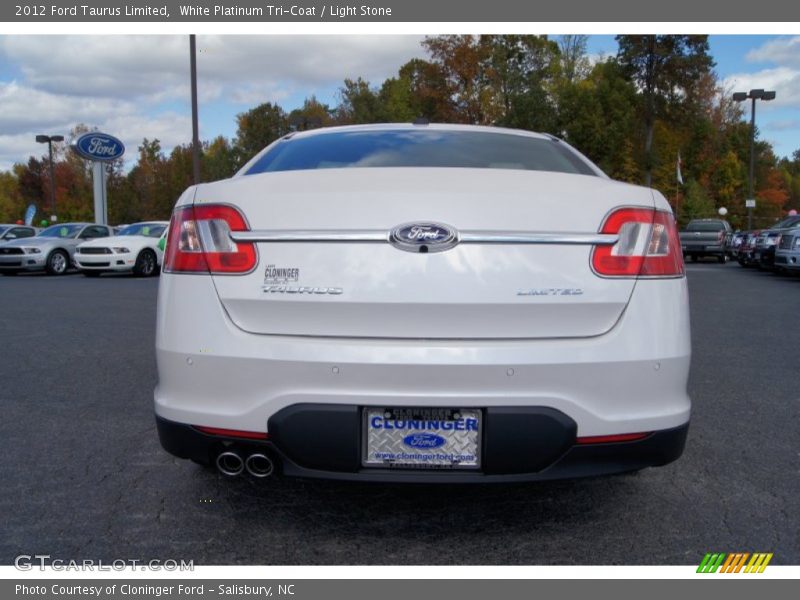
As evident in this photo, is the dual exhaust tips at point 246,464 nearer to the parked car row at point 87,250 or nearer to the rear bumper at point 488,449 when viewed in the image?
the rear bumper at point 488,449

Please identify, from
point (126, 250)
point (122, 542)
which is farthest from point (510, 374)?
point (126, 250)

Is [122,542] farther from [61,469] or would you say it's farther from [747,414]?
[747,414]

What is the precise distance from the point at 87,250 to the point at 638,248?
58.5ft

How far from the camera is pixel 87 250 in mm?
18047

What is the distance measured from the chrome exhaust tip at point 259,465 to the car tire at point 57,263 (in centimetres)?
1887

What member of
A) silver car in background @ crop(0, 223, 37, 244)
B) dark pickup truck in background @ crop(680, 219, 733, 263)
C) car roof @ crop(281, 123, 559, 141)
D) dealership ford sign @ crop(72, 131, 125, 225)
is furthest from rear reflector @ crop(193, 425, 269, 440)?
dealership ford sign @ crop(72, 131, 125, 225)

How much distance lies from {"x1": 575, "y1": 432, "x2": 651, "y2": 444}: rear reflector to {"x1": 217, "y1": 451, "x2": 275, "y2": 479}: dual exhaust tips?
1.05m

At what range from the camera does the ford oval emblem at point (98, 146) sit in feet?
99.2

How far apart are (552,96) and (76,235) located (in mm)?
33251

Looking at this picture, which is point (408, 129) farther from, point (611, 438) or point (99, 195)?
point (99, 195)

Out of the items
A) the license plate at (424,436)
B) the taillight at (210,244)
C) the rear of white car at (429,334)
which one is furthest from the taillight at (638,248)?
the taillight at (210,244)

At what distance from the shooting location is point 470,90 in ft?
149

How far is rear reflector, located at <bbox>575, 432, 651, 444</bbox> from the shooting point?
238cm

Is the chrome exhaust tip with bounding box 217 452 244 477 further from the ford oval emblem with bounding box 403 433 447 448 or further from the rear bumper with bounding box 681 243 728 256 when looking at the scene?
the rear bumper with bounding box 681 243 728 256
